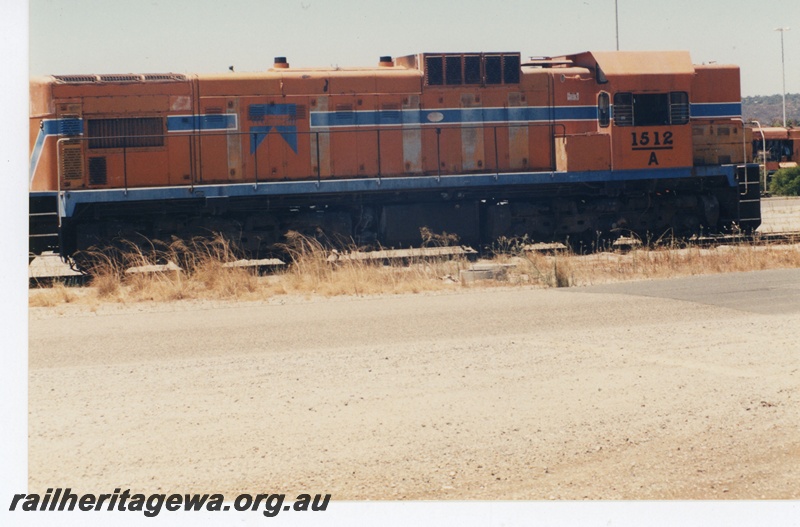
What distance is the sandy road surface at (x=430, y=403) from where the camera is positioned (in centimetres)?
630

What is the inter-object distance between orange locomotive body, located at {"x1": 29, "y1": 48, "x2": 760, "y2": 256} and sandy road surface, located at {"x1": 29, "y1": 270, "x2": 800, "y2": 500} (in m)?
6.11

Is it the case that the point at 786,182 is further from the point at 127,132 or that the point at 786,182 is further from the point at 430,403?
the point at 430,403

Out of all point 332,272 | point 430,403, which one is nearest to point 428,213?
point 332,272

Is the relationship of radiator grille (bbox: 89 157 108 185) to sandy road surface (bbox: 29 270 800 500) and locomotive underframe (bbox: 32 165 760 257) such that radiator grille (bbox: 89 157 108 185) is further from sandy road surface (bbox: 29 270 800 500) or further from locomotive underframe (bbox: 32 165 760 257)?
sandy road surface (bbox: 29 270 800 500)

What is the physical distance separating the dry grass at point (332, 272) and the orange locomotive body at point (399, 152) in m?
0.67

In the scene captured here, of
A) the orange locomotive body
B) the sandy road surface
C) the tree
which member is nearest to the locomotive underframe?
the orange locomotive body

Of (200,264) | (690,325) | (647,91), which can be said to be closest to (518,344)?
(690,325)

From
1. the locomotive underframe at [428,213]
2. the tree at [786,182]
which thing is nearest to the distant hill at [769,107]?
the tree at [786,182]

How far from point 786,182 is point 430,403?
32.6m

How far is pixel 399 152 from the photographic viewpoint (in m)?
18.2

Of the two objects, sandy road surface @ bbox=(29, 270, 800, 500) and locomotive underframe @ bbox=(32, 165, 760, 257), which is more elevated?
locomotive underframe @ bbox=(32, 165, 760, 257)

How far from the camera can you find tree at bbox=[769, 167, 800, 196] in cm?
3662

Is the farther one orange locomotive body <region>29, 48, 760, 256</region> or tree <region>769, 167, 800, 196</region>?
tree <region>769, 167, 800, 196</region>

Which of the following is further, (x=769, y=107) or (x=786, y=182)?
(x=769, y=107)
